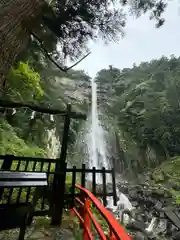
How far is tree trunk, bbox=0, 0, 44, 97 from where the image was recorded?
2.12 m

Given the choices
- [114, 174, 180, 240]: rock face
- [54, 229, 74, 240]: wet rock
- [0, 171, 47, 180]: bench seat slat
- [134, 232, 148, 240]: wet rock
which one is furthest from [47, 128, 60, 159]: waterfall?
[0, 171, 47, 180]: bench seat slat

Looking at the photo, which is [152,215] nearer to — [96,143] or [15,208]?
[15,208]

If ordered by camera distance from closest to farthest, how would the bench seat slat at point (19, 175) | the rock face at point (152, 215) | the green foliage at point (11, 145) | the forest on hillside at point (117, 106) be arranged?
1. the bench seat slat at point (19, 175)
2. the rock face at point (152, 215)
3. the green foliage at point (11, 145)
4. the forest on hillside at point (117, 106)

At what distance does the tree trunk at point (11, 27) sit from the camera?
→ 2119 mm

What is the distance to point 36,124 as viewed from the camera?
9.74 metres

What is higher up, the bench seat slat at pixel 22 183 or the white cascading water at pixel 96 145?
the white cascading water at pixel 96 145

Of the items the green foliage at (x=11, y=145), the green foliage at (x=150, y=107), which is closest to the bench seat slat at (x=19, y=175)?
the green foliage at (x=11, y=145)

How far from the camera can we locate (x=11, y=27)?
7.34 ft

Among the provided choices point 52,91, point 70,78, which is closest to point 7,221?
point 52,91

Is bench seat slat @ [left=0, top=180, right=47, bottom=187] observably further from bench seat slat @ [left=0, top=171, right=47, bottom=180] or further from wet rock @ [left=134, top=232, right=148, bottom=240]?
wet rock @ [left=134, top=232, right=148, bottom=240]

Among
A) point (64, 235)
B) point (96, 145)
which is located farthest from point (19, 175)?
point (96, 145)

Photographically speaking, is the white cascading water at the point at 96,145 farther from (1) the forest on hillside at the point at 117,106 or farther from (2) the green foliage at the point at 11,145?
(2) the green foliage at the point at 11,145

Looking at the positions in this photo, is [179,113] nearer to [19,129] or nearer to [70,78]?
[70,78]

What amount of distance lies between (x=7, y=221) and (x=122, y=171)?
14499mm
